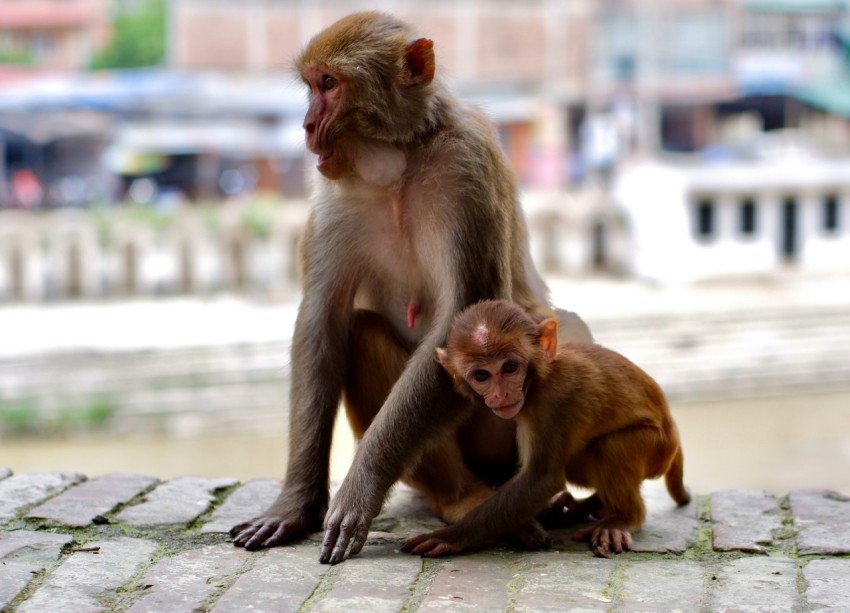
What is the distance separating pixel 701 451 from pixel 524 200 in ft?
30.5

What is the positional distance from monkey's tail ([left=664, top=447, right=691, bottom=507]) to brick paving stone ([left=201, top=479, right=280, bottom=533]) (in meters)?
1.27

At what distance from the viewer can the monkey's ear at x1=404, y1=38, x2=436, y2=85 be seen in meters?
3.58

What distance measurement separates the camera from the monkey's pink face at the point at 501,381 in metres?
3.29

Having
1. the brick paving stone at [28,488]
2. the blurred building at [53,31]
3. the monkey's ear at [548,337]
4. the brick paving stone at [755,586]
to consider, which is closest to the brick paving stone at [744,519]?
the brick paving stone at [755,586]

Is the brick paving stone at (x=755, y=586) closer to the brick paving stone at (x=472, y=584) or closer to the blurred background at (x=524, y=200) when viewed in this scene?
the brick paving stone at (x=472, y=584)

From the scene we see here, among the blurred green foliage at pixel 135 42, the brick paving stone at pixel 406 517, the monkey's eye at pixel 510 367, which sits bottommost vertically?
the brick paving stone at pixel 406 517

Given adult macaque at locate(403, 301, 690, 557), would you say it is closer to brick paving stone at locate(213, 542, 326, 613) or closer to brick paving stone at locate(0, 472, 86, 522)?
brick paving stone at locate(213, 542, 326, 613)

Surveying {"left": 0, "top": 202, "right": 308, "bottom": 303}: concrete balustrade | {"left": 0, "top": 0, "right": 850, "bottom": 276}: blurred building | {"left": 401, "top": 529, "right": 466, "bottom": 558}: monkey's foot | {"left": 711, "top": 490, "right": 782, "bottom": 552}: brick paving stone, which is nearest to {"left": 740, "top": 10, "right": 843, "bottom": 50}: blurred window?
{"left": 0, "top": 0, "right": 850, "bottom": 276}: blurred building

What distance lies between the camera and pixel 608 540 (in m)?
3.47

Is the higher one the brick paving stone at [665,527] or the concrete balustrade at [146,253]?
the brick paving stone at [665,527]

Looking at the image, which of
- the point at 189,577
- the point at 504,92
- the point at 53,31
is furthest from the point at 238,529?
the point at 53,31

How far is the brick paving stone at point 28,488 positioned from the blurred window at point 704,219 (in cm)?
2100

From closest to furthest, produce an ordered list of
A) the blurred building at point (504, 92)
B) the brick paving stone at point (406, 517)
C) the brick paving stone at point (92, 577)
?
the brick paving stone at point (92, 577), the brick paving stone at point (406, 517), the blurred building at point (504, 92)

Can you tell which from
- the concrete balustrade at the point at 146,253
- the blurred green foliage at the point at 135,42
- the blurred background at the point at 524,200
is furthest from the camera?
the blurred green foliage at the point at 135,42
